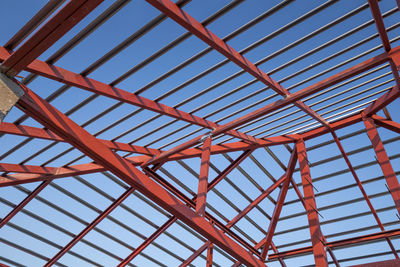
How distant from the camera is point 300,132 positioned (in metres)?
15.7

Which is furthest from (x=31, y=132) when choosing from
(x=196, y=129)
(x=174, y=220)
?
(x=174, y=220)

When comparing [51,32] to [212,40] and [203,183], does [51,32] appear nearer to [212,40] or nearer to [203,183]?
[212,40]

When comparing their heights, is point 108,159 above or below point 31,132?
below

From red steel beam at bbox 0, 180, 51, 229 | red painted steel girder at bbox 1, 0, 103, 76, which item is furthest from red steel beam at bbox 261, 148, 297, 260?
red painted steel girder at bbox 1, 0, 103, 76

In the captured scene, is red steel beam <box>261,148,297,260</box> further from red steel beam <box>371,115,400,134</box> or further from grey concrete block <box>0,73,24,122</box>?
grey concrete block <box>0,73,24,122</box>

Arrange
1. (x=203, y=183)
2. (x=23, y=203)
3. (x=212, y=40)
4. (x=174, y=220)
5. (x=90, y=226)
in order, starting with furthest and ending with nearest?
(x=174, y=220)
(x=90, y=226)
(x=23, y=203)
(x=203, y=183)
(x=212, y=40)

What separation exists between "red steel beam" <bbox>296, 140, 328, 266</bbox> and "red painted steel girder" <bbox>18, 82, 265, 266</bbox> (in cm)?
266

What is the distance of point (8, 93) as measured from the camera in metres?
7.43

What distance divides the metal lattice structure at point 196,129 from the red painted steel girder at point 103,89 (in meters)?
0.04

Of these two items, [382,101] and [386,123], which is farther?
[386,123]

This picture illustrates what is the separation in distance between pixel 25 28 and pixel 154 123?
18.2ft

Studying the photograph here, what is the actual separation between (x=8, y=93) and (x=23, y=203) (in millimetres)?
8631

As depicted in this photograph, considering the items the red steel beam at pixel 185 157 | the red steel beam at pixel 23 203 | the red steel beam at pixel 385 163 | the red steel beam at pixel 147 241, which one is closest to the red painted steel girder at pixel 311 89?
the red steel beam at pixel 185 157

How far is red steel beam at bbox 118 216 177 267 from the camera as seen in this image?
17.2 meters
